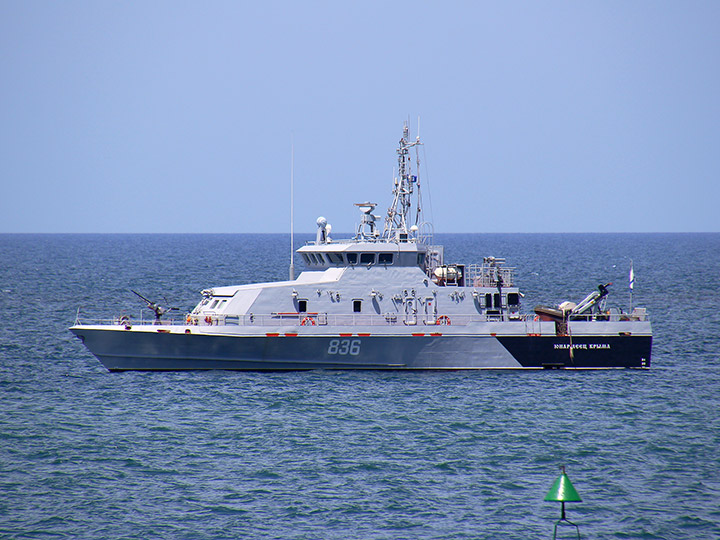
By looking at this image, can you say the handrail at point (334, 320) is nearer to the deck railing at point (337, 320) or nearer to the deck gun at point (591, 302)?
the deck railing at point (337, 320)

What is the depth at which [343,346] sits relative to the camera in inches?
1203

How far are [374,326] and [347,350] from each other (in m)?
1.33

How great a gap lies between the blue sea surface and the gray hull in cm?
52

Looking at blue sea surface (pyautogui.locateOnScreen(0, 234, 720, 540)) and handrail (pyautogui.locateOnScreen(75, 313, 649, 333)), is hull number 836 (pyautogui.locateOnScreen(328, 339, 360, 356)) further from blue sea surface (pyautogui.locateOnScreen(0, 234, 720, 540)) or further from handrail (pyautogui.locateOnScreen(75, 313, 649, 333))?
blue sea surface (pyautogui.locateOnScreen(0, 234, 720, 540))

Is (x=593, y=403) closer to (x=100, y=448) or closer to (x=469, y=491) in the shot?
(x=469, y=491)

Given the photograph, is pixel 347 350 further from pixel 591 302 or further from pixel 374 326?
pixel 591 302

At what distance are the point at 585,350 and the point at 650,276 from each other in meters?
56.9

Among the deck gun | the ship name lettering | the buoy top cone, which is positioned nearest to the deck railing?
the ship name lettering

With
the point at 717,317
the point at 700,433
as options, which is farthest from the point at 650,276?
the point at 700,433

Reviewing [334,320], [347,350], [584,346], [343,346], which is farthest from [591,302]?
[334,320]

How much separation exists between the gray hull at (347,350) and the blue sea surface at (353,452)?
1.71 feet

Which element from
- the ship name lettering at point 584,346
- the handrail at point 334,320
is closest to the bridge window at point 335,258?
the handrail at point 334,320

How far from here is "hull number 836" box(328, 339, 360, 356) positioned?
30.5m

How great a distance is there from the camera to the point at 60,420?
81.7 feet
